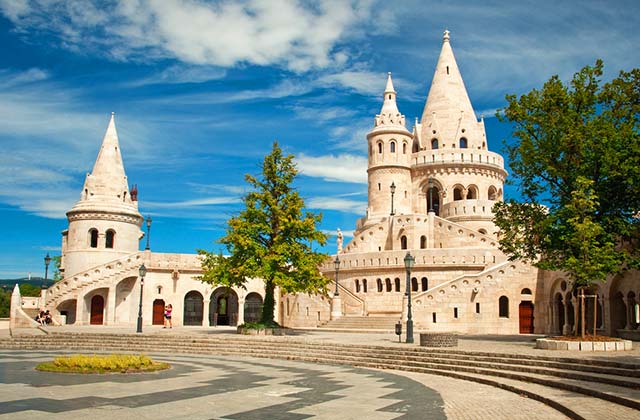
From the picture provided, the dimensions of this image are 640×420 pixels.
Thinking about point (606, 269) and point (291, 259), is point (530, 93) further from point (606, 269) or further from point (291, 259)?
point (291, 259)

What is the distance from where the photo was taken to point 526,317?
3650cm

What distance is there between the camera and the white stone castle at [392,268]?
36.5m

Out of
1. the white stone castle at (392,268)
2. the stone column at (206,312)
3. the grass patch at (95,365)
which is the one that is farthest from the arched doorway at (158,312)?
the grass patch at (95,365)

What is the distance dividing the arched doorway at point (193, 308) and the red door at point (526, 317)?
23638 millimetres

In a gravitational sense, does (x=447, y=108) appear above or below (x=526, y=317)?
above

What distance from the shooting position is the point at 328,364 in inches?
805

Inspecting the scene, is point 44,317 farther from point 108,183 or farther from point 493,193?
point 493,193

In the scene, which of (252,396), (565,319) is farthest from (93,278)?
(252,396)

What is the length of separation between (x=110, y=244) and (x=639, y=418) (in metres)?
42.9

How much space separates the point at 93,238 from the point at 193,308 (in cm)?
898

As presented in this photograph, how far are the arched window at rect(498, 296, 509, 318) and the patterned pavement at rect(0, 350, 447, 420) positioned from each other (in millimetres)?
20758

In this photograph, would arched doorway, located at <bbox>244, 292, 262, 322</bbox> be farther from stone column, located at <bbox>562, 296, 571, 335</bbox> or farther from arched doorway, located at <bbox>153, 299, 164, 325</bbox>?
stone column, located at <bbox>562, 296, 571, 335</bbox>

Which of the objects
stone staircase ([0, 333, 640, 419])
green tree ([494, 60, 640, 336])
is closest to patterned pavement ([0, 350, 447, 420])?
stone staircase ([0, 333, 640, 419])

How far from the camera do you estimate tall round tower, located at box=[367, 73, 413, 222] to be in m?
59.9
